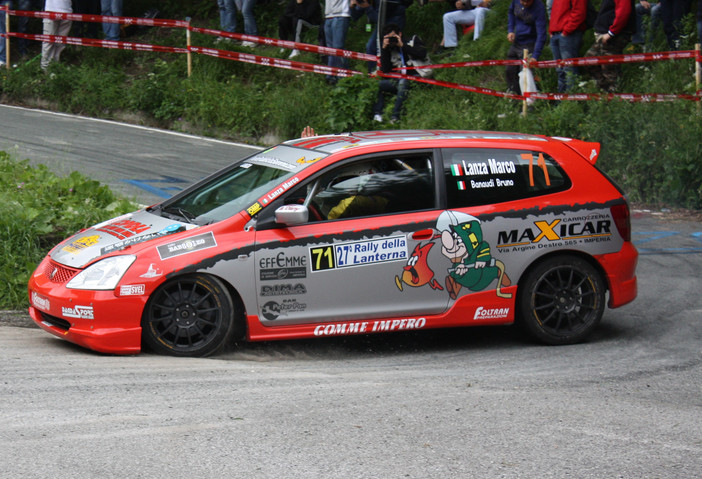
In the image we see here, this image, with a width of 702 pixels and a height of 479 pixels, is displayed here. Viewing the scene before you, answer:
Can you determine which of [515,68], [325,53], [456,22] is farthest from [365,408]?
[456,22]

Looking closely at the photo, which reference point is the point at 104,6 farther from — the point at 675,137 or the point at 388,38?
the point at 675,137

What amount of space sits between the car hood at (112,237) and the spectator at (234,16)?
45.9 feet

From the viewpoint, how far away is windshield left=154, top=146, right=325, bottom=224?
712 cm

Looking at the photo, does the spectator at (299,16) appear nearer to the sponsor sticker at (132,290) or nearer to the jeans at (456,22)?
the jeans at (456,22)

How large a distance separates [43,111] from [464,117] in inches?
357

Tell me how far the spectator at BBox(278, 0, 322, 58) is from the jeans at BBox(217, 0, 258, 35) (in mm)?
637

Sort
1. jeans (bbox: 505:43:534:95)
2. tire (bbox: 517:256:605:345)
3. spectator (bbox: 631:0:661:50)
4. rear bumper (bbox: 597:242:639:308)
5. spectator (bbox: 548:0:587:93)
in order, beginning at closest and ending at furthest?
tire (bbox: 517:256:605:345) < rear bumper (bbox: 597:242:639:308) < spectator (bbox: 548:0:587:93) < jeans (bbox: 505:43:534:95) < spectator (bbox: 631:0:661:50)

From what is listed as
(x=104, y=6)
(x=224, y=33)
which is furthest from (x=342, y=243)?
(x=104, y=6)

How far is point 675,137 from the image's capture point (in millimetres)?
13148

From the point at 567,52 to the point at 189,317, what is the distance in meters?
10.4

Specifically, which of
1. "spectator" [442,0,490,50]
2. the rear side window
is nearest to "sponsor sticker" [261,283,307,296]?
the rear side window

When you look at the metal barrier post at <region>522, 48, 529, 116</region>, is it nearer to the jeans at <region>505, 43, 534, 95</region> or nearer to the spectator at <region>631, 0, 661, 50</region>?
the jeans at <region>505, 43, 534, 95</region>

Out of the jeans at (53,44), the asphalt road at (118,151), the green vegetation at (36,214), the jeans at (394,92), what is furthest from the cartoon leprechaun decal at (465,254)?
the jeans at (53,44)

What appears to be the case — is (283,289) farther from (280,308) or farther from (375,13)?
(375,13)
